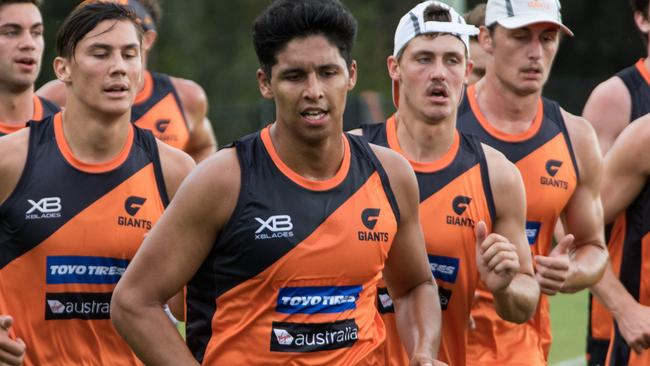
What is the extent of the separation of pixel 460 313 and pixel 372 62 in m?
23.8

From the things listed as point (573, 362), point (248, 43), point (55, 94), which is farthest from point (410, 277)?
point (248, 43)

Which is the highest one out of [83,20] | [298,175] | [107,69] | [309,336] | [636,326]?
[83,20]

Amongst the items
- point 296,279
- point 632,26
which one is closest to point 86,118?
point 296,279

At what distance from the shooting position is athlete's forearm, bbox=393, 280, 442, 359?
206 inches

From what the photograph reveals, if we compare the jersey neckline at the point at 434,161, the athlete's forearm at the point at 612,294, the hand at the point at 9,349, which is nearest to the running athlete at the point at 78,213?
the hand at the point at 9,349

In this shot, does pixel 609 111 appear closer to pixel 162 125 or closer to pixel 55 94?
pixel 162 125

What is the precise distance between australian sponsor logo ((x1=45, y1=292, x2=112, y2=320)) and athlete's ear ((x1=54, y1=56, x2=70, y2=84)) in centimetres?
106

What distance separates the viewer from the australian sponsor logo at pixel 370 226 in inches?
194

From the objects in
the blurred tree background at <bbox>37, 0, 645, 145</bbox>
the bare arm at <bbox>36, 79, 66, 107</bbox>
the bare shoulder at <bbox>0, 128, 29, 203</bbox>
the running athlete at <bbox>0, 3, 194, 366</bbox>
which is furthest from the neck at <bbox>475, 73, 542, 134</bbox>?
the blurred tree background at <bbox>37, 0, 645, 145</bbox>

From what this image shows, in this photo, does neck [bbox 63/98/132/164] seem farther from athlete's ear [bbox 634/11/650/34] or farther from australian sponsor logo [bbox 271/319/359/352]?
athlete's ear [bbox 634/11/650/34]

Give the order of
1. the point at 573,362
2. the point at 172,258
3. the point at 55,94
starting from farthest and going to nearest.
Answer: the point at 573,362, the point at 55,94, the point at 172,258

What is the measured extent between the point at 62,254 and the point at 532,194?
2.43 metres

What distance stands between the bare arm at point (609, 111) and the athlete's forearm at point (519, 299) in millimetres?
1567

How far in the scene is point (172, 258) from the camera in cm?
466
